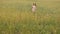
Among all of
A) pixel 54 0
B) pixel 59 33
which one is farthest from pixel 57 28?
pixel 54 0

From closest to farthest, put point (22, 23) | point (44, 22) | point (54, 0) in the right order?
1. point (22, 23)
2. point (44, 22)
3. point (54, 0)

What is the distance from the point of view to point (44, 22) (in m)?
8.30

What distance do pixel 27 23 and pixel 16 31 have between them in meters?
0.86

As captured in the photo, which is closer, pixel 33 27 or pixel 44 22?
pixel 33 27

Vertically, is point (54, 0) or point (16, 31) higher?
point (16, 31)

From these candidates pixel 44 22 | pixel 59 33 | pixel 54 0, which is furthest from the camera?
pixel 54 0

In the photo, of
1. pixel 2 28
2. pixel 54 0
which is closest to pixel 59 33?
pixel 2 28

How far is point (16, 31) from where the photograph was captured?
713 cm

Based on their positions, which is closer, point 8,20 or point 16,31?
point 16,31

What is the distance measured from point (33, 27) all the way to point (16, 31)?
0.66 metres

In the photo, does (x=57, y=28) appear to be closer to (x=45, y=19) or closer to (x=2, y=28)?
(x=45, y=19)

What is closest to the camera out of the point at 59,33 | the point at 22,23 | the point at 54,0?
the point at 59,33

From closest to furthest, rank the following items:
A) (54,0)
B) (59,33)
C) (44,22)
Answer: (59,33)
(44,22)
(54,0)

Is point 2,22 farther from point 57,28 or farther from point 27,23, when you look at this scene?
point 57,28
